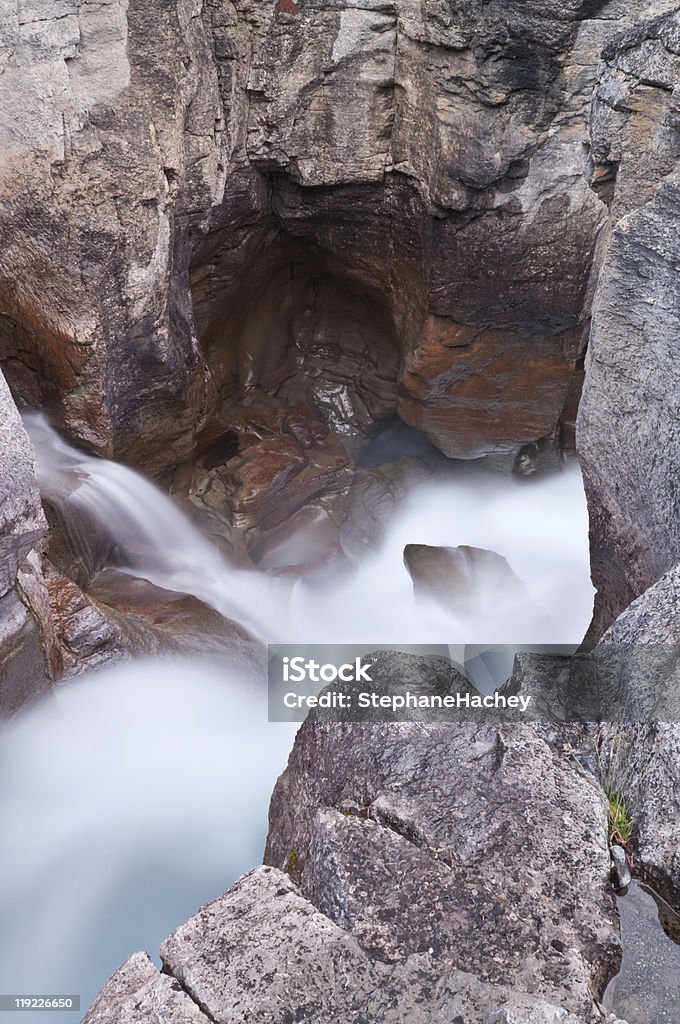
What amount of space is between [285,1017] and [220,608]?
15.5ft

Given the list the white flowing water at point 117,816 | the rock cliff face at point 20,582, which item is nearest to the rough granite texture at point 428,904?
the white flowing water at point 117,816

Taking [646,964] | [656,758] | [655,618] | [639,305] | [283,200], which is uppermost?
[283,200]

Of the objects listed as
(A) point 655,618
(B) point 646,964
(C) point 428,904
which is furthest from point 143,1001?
(A) point 655,618

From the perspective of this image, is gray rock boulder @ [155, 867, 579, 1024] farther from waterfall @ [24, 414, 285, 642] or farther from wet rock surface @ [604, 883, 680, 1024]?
waterfall @ [24, 414, 285, 642]

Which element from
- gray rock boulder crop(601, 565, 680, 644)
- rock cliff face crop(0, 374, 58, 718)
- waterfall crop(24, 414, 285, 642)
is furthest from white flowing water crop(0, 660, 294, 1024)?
gray rock boulder crop(601, 565, 680, 644)

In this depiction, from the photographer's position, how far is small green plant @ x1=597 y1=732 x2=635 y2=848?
2.29 meters

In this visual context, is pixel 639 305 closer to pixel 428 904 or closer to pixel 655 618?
pixel 655 618

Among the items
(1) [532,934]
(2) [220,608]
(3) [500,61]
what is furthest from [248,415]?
(1) [532,934]

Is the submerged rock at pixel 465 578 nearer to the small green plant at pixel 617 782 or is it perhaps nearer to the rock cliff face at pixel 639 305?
the rock cliff face at pixel 639 305

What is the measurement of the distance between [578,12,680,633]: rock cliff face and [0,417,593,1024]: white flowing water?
2.34 m

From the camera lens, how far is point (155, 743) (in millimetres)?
4691

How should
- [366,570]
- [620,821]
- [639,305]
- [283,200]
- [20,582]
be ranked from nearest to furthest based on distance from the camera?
1. [620,821]
2. [639,305]
3. [20,582]
4. [283,200]
5. [366,570]

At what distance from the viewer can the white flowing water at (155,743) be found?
12.3 feet

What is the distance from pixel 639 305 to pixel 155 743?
135 inches
